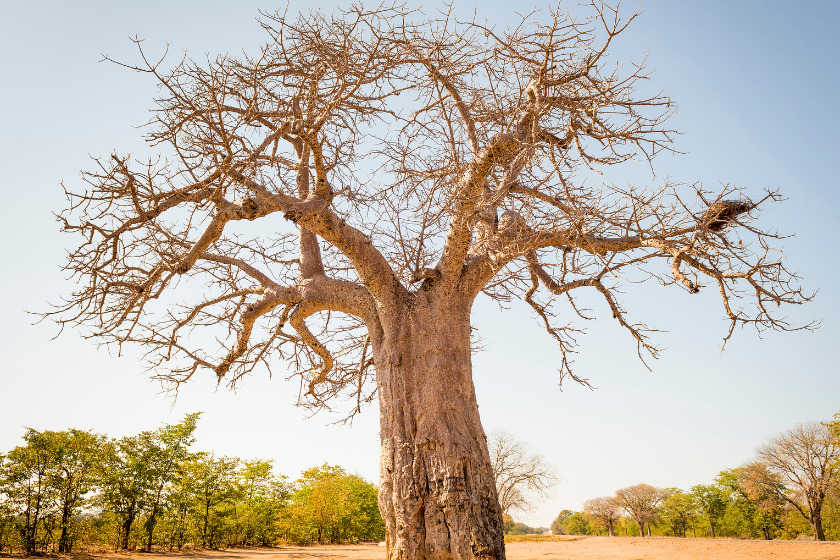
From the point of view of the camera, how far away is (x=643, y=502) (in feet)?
112

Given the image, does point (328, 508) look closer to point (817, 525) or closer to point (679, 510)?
point (817, 525)

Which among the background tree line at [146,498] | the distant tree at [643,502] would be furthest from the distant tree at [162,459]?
the distant tree at [643,502]

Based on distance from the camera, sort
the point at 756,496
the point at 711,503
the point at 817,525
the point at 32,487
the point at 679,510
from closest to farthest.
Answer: the point at 32,487, the point at 817,525, the point at 756,496, the point at 711,503, the point at 679,510

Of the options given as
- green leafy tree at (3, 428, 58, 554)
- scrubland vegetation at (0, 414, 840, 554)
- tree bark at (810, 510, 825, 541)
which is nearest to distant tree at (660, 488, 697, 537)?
scrubland vegetation at (0, 414, 840, 554)

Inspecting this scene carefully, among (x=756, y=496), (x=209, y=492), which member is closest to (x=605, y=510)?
(x=756, y=496)

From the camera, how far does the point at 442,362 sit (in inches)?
176

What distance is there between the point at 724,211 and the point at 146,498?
11662 millimetres

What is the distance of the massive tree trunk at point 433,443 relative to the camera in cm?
390

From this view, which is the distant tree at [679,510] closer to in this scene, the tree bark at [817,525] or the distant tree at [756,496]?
the distant tree at [756,496]

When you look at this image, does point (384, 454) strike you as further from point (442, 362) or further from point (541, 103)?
point (541, 103)

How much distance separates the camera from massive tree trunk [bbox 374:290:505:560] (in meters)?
3.90

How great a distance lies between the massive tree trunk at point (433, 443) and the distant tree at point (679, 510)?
32.7 meters

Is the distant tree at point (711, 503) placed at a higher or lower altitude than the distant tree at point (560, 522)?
higher

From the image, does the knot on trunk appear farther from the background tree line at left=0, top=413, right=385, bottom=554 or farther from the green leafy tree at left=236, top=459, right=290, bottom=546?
the green leafy tree at left=236, top=459, right=290, bottom=546
